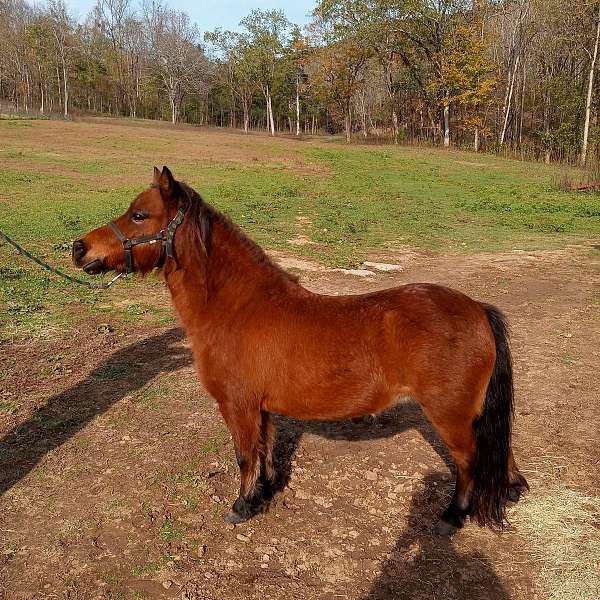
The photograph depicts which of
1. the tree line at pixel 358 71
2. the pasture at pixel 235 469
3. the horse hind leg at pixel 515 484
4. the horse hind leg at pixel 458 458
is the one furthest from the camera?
the tree line at pixel 358 71

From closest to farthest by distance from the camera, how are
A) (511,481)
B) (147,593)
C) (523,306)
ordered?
(147,593)
(511,481)
(523,306)

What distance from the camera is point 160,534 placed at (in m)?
3.34

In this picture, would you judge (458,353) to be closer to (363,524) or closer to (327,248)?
(363,524)

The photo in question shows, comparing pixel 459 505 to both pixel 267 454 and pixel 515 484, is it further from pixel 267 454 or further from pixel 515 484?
pixel 267 454

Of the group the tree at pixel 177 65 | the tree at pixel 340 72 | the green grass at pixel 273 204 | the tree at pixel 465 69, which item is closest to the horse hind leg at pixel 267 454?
the green grass at pixel 273 204

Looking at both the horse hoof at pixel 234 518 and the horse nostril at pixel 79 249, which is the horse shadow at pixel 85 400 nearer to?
the horse hoof at pixel 234 518

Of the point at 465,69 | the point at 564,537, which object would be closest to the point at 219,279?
the point at 564,537

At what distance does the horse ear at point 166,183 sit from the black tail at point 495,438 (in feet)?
7.12

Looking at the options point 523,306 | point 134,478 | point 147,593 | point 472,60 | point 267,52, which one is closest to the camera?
point 147,593

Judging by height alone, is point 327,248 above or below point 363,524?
above

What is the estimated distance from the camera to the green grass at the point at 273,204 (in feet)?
25.5

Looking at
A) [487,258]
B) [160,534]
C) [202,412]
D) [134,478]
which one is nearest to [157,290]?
[202,412]

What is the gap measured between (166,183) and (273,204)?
12.5 metres

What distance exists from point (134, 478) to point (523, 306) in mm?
6238
